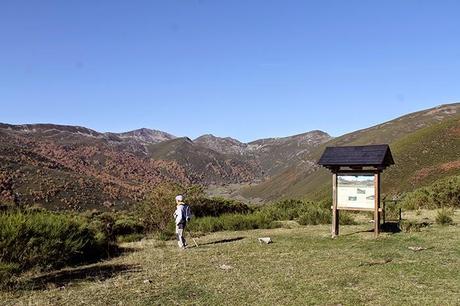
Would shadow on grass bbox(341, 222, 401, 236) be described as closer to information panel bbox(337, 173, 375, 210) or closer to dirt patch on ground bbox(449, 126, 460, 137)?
information panel bbox(337, 173, 375, 210)

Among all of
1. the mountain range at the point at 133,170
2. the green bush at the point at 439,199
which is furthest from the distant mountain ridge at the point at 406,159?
the green bush at the point at 439,199

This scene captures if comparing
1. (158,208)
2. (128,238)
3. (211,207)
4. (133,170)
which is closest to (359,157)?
(128,238)

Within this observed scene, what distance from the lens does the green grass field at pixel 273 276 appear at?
30.1 feet

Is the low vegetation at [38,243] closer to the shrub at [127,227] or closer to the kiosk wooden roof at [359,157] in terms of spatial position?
the shrub at [127,227]

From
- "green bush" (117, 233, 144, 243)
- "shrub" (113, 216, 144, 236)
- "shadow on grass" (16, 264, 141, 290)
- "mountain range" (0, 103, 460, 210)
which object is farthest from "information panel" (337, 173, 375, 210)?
"mountain range" (0, 103, 460, 210)

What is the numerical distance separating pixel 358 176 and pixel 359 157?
695 mm

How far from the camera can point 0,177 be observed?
55906 millimetres

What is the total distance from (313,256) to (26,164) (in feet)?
203

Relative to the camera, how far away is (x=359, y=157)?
17.0m

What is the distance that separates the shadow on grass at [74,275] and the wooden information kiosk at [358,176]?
25.8ft

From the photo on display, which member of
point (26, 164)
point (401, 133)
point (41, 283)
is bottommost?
point (41, 283)

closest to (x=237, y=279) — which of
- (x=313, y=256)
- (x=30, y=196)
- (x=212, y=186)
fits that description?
(x=313, y=256)

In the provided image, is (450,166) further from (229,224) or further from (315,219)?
(229,224)

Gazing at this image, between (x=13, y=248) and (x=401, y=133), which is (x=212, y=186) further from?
(x=13, y=248)
